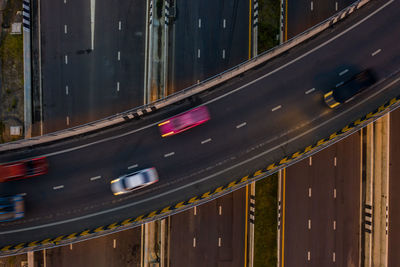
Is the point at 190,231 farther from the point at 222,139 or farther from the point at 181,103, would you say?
the point at 181,103

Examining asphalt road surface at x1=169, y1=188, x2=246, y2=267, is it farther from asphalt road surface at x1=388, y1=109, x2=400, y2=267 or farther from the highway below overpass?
asphalt road surface at x1=388, y1=109, x2=400, y2=267

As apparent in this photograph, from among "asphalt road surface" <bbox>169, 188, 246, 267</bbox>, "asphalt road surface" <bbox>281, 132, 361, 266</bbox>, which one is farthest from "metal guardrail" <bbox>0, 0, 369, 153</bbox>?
"asphalt road surface" <bbox>281, 132, 361, 266</bbox>

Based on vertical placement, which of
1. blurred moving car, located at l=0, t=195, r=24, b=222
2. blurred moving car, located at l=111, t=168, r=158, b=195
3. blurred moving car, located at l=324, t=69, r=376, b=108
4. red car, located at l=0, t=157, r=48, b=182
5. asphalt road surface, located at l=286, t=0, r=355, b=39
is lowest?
blurred moving car, located at l=0, t=195, r=24, b=222

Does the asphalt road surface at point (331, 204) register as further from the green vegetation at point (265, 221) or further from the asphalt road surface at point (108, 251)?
the asphalt road surface at point (108, 251)

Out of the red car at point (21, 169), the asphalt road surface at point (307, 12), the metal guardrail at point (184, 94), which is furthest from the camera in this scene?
the asphalt road surface at point (307, 12)

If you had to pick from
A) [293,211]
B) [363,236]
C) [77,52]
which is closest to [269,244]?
[293,211]

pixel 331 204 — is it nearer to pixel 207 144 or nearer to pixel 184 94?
pixel 207 144

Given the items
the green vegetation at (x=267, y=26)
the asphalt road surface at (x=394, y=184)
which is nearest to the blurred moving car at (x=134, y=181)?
the green vegetation at (x=267, y=26)
